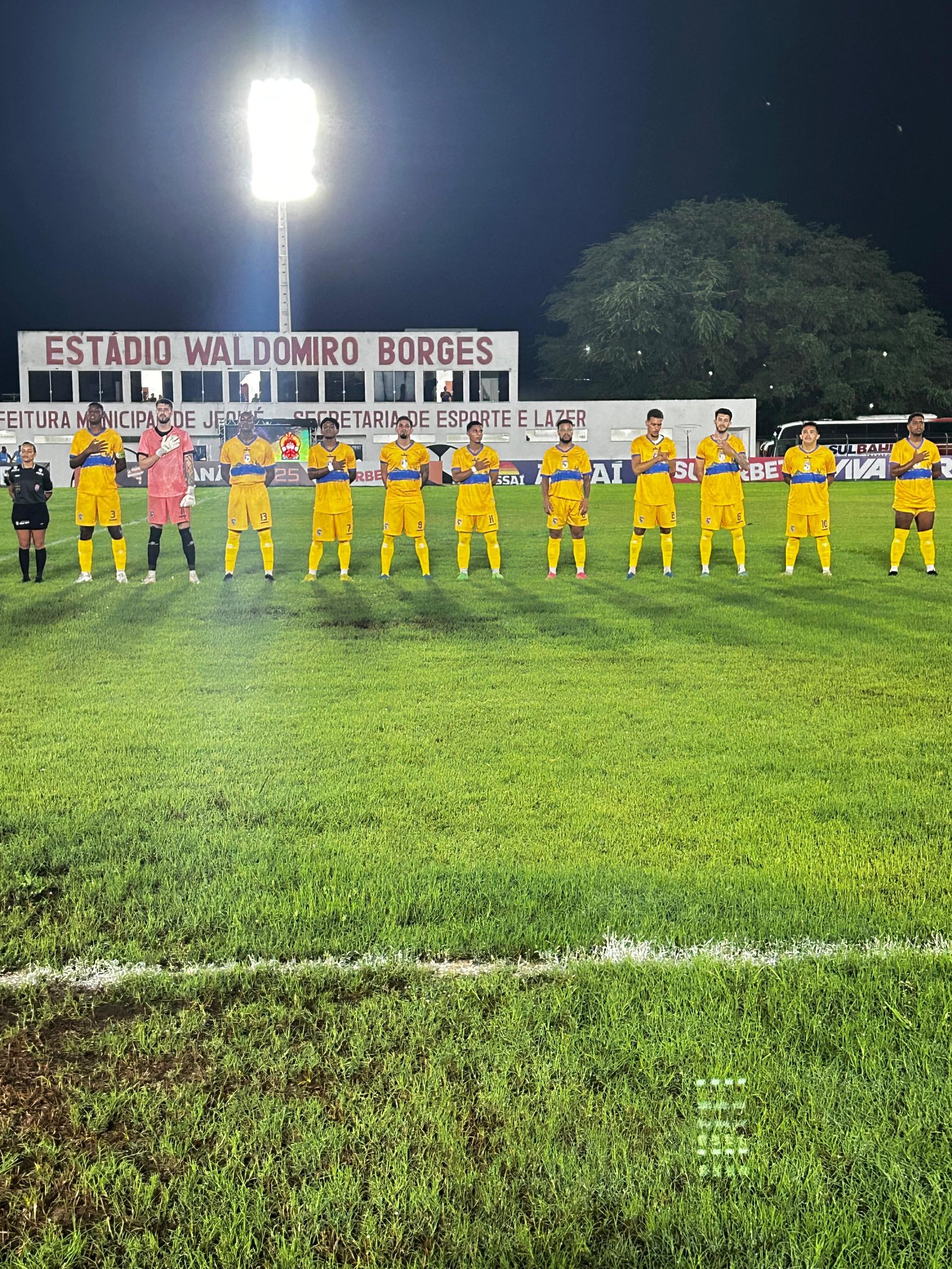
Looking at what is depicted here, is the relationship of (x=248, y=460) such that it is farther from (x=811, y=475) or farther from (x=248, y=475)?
(x=811, y=475)

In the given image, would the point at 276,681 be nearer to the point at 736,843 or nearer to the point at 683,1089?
the point at 736,843

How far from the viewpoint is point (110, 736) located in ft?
19.6

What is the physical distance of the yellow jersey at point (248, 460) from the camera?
452 inches

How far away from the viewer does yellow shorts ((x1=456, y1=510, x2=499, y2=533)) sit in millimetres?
12016

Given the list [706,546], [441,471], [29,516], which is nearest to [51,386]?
[441,471]

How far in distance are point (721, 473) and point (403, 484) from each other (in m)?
3.49

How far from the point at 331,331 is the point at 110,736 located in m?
44.3

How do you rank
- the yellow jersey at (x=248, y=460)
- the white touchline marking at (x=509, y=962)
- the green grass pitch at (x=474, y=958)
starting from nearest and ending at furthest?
1. the green grass pitch at (x=474, y=958)
2. the white touchline marking at (x=509, y=962)
3. the yellow jersey at (x=248, y=460)

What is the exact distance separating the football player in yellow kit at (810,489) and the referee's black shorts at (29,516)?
325 inches

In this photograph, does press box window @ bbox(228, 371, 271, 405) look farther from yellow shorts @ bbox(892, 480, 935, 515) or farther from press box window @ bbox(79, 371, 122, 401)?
yellow shorts @ bbox(892, 480, 935, 515)

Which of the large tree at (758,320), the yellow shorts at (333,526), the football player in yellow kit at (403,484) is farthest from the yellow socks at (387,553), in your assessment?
the large tree at (758,320)

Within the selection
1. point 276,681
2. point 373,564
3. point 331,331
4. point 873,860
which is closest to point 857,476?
point 331,331

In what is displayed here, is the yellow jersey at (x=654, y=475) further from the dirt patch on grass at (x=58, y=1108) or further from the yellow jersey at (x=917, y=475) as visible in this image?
the dirt patch on grass at (x=58, y=1108)

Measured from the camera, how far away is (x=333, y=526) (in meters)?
12.4
